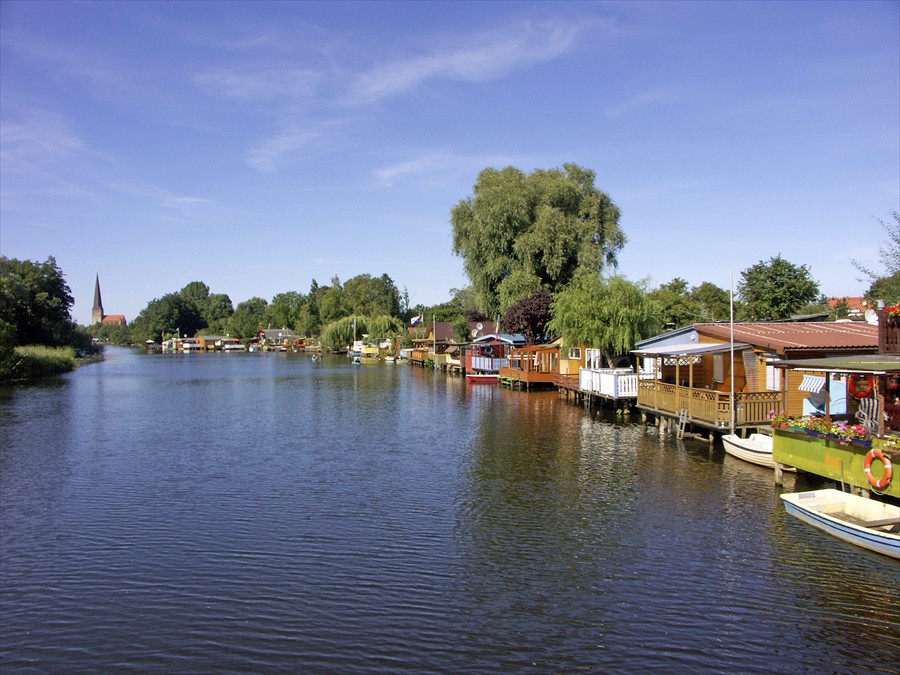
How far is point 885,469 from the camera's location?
12922 mm

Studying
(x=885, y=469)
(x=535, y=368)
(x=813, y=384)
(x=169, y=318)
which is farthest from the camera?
(x=169, y=318)

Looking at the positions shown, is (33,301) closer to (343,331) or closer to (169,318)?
(343,331)

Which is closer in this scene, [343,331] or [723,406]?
[723,406]

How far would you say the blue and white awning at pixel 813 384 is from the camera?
62.0 ft

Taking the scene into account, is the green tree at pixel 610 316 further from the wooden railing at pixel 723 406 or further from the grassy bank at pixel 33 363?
the grassy bank at pixel 33 363

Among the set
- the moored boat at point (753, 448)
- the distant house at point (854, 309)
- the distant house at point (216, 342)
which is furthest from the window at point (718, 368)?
the distant house at point (216, 342)

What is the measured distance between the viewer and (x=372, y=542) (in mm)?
13586

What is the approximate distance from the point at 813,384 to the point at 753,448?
95.4 inches

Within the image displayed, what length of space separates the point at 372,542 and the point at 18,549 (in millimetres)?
Result: 6971

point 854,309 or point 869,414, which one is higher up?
point 854,309

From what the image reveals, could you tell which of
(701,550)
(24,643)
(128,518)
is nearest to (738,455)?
(701,550)

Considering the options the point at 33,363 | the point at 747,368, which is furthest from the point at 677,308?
the point at 33,363

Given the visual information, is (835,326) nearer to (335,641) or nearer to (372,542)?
(372,542)

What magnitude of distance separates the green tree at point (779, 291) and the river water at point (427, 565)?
2536 cm
